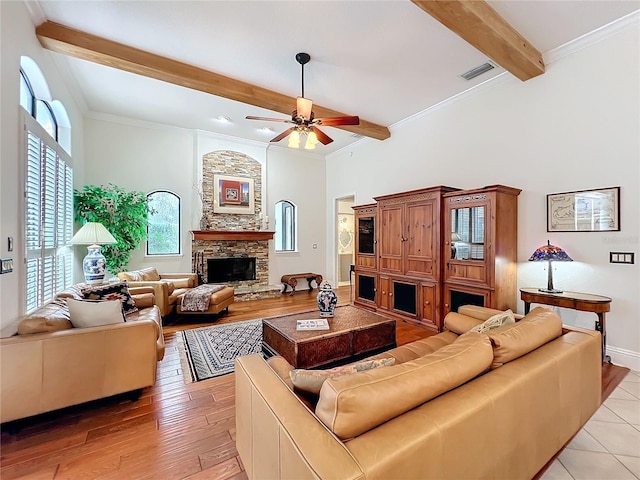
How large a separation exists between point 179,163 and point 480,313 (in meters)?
5.90

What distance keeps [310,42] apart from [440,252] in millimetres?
3158

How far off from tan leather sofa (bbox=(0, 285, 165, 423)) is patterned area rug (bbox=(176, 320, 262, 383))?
610 mm

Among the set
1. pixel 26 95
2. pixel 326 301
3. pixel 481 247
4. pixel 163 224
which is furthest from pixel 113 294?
pixel 481 247

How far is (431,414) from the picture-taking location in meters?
1.01

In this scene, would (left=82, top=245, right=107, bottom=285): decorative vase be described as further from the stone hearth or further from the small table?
the small table

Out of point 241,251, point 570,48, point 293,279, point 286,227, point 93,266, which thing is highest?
point 570,48

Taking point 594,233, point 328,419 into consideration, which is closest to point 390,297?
point 594,233

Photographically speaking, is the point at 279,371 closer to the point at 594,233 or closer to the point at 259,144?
the point at 594,233

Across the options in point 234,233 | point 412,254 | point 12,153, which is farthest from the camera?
point 234,233

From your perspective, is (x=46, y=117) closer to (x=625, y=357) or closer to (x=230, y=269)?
(x=230, y=269)

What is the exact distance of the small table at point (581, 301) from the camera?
2709 mm

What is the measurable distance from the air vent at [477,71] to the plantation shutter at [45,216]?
16.0ft

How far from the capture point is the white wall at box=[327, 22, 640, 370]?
2.85 metres

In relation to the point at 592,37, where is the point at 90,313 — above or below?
below
